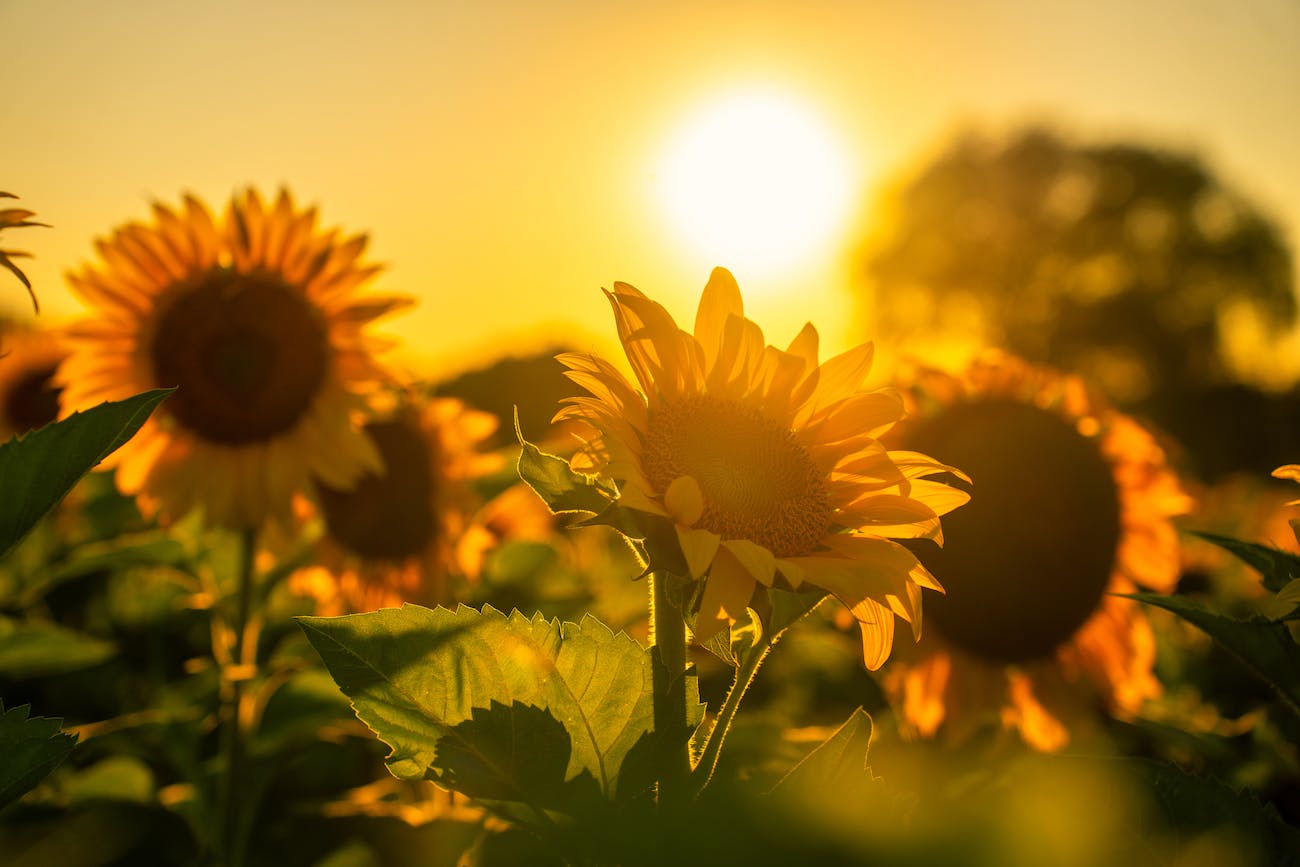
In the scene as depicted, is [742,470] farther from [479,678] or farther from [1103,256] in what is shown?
→ [1103,256]

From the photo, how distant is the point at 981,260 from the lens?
110 feet

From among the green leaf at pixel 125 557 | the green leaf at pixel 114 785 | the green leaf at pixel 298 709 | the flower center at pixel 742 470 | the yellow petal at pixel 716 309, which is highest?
the yellow petal at pixel 716 309

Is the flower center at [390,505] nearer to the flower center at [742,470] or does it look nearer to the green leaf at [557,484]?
the flower center at [742,470]

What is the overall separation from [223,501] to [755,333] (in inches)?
72.2

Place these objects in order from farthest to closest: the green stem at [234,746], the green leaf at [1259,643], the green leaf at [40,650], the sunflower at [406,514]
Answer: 1. the sunflower at [406,514]
2. the green stem at [234,746]
3. the green leaf at [40,650]
4. the green leaf at [1259,643]

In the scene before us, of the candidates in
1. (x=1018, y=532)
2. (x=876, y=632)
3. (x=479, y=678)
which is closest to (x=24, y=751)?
(x=479, y=678)

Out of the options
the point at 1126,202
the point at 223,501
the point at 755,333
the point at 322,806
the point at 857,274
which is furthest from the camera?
the point at 857,274

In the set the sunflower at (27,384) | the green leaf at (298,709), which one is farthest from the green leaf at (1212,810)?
the sunflower at (27,384)

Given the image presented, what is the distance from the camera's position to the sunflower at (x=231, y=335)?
2789 mm

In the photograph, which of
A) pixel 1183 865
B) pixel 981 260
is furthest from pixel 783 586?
pixel 981 260

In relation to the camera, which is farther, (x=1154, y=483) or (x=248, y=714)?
(x=1154, y=483)

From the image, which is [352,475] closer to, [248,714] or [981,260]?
[248,714]

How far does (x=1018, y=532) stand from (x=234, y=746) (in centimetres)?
181

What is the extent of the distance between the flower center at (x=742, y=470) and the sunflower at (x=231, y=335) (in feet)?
5.46
